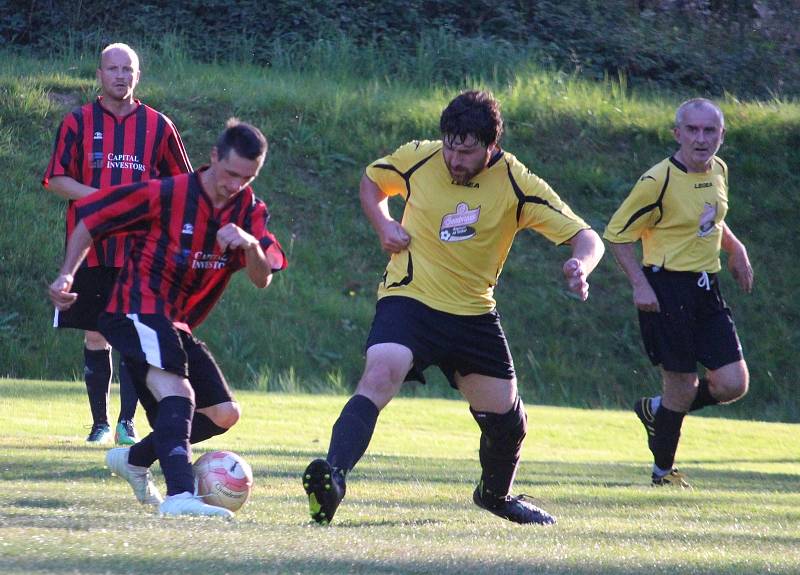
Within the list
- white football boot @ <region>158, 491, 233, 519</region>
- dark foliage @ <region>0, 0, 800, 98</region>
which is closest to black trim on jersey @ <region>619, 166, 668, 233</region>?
white football boot @ <region>158, 491, 233, 519</region>

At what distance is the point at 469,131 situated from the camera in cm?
575

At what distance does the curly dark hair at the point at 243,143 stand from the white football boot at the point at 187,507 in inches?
55.1

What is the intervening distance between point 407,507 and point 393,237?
1.41 meters

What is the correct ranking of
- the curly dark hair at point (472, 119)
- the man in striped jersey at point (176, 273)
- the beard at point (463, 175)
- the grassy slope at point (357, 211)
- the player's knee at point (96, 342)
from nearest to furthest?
the man in striped jersey at point (176, 273)
the curly dark hair at point (472, 119)
the beard at point (463, 175)
the player's knee at point (96, 342)
the grassy slope at point (357, 211)

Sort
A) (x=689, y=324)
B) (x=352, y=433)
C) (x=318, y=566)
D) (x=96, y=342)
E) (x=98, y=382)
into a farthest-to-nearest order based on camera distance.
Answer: (x=96, y=342), (x=98, y=382), (x=689, y=324), (x=352, y=433), (x=318, y=566)

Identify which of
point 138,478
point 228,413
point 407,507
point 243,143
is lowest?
point 407,507

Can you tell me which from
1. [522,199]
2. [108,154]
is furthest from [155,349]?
[108,154]

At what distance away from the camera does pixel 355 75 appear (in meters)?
21.1

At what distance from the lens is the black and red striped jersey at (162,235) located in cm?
575

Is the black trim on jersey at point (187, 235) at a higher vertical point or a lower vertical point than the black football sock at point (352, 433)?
higher

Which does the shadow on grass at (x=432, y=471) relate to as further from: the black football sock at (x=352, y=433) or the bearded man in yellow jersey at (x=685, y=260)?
the black football sock at (x=352, y=433)

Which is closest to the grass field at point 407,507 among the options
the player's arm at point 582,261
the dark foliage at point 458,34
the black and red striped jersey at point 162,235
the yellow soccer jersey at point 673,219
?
the black and red striped jersey at point 162,235

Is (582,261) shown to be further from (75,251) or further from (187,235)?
(75,251)

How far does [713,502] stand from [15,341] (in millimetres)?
10045
